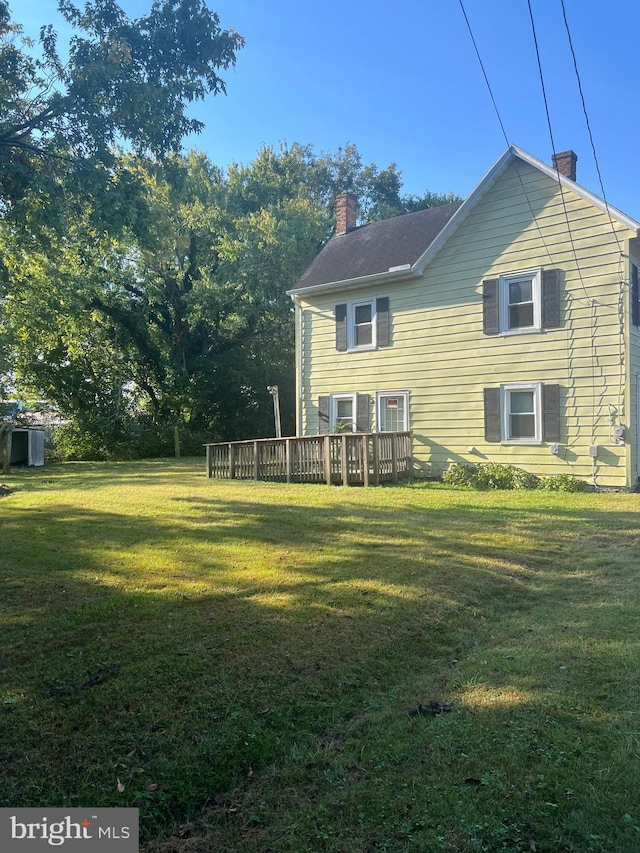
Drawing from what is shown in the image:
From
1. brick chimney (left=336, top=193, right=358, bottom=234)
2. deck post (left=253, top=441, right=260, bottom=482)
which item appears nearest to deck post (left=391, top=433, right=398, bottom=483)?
deck post (left=253, top=441, right=260, bottom=482)

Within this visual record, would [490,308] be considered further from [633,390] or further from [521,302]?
[633,390]

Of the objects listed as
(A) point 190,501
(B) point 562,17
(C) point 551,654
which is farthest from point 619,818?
(A) point 190,501

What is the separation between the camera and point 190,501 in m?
10.7

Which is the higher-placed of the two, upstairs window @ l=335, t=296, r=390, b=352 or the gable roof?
the gable roof

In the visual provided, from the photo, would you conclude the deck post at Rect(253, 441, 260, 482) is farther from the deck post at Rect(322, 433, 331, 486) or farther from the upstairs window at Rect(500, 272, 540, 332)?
the upstairs window at Rect(500, 272, 540, 332)

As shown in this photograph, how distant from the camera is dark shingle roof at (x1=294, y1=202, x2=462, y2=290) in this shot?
16.9 meters

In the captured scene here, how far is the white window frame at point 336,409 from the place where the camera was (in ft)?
57.4

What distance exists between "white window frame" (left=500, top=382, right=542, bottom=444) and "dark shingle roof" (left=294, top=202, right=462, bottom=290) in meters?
4.33

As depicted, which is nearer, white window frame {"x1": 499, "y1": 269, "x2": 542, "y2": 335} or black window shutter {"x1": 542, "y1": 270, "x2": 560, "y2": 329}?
black window shutter {"x1": 542, "y1": 270, "x2": 560, "y2": 329}

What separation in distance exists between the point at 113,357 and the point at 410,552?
884 inches

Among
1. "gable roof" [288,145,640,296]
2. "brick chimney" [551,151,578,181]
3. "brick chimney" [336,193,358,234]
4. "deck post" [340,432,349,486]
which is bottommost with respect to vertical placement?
"deck post" [340,432,349,486]

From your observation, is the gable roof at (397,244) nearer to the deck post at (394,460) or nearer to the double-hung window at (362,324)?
the double-hung window at (362,324)

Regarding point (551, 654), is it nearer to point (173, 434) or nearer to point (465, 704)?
point (465, 704)

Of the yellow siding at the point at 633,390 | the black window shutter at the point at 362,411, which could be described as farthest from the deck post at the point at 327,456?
the yellow siding at the point at 633,390
